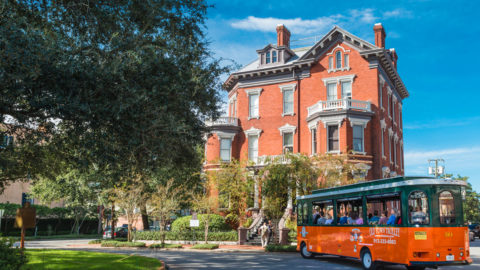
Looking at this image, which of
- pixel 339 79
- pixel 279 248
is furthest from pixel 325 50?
pixel 279 248

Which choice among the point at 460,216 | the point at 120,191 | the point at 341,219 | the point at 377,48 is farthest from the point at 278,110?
the point at 460,216

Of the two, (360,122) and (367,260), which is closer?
(367,260)

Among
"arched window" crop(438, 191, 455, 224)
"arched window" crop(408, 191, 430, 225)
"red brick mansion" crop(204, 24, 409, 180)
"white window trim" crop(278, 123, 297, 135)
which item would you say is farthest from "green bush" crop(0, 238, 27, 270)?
"white window trim" crop(278, 123, 297, 135)

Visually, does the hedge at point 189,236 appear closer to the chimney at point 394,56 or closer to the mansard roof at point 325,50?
the mansard roof at point 325,50

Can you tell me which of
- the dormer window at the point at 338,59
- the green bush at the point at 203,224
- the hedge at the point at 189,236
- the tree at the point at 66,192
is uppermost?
the dormer window at the point at 338,59

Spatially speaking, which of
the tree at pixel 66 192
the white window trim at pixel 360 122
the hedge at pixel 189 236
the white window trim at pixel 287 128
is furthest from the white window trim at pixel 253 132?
the tree at pixel 66 192

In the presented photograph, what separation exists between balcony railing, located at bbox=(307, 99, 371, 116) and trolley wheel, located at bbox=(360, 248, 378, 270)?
18.7m

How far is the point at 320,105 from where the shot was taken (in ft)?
111

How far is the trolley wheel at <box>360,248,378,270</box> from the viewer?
588 inches

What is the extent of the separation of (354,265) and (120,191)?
17.0 m

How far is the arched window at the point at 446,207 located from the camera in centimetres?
1334

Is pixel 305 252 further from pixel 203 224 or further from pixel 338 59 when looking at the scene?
pixel 338 59

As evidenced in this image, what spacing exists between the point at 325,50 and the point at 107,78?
93.1 feet

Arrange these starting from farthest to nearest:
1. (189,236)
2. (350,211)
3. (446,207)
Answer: (189,236)
(350,211)
(446,207)
